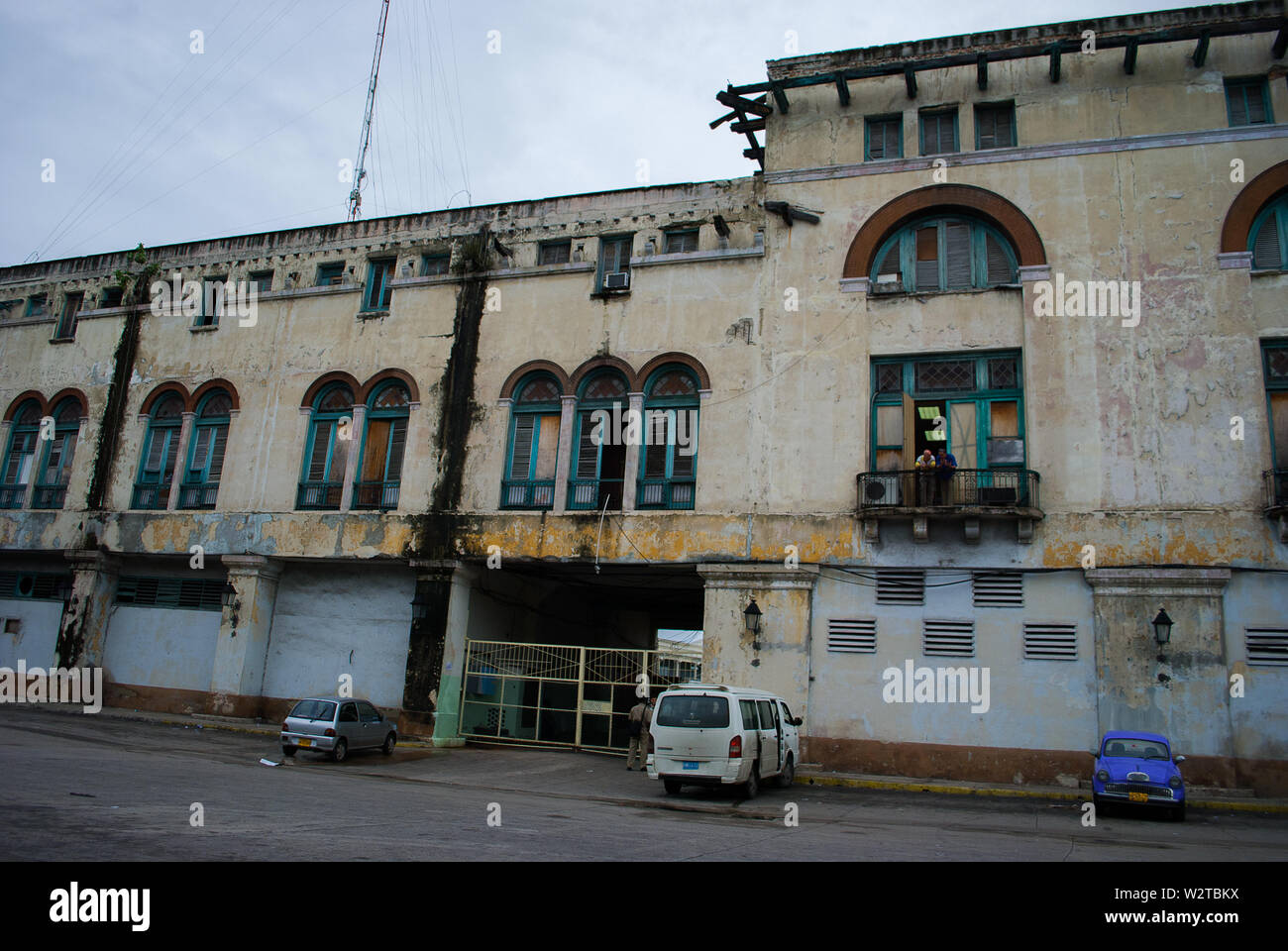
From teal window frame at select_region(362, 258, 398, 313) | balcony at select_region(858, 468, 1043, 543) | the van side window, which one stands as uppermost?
teal window frame at select_region(362, 258, 398, 313)

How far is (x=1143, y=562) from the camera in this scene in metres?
18.5

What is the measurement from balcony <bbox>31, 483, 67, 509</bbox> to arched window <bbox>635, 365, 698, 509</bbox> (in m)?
19.3

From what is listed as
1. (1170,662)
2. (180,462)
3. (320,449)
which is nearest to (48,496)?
(180,462)

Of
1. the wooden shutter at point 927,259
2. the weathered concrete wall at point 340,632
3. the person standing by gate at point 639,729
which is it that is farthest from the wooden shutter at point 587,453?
the wooden shutter at point 927,259

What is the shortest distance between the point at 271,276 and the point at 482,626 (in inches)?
507

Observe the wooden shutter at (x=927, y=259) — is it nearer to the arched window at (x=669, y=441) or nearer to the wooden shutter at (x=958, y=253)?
the wooden shutter at (x=958, y=253)

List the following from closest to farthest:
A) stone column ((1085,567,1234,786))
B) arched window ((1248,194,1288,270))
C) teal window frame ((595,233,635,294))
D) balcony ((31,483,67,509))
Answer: stone column ((1085,567,1234,786)) < arched window ((1248,194,1288,270)) < teal window frame ((595,233,635,294)) < balcony ((31,483,67,509))

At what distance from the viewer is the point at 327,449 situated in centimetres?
2586

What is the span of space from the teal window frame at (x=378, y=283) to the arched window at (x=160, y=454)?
701 centimetres

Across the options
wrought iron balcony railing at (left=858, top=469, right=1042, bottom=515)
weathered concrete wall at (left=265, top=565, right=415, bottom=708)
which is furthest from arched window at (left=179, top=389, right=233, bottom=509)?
wrought iron balcony railing at (left=858, top=469, right=1042, bottom=515)

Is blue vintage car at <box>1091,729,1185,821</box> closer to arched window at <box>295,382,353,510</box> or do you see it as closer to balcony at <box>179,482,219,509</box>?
arched window at <box>295,382,353,510</box>

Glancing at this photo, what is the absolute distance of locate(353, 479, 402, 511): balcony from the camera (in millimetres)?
24625

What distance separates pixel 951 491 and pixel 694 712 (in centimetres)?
825

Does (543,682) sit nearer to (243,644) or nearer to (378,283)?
(243,644)
